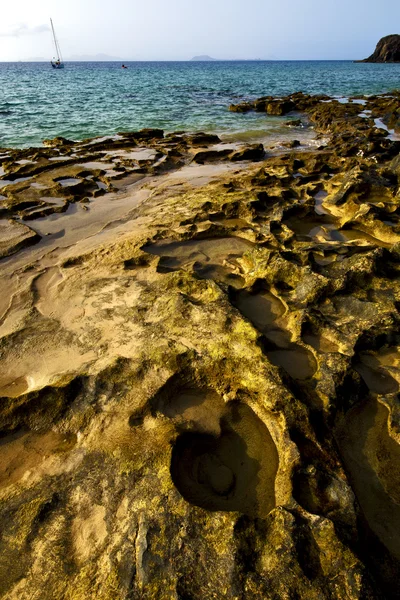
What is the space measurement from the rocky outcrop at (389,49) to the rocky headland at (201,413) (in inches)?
5371

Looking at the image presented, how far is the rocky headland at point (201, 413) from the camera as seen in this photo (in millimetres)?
2004

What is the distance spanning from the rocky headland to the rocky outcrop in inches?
5371

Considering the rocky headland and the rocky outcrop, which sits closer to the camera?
the rocky headland

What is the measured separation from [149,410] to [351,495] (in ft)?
5.23

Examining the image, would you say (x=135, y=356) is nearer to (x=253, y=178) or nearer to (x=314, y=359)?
(x=314, y=359)

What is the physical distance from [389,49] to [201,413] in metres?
143

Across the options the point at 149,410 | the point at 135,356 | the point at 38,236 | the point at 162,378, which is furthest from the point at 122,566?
the point at 38,236

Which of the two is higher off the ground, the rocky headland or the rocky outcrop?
the rocky outcrop

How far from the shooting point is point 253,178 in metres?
8.95

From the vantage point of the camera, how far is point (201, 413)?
9.77 feet

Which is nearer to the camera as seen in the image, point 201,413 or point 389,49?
point 201,413

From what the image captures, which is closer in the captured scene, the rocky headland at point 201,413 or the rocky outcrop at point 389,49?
the rocky headland at point 201,413

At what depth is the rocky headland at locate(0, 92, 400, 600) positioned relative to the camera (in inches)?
78.9

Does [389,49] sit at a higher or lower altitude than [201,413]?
higher
